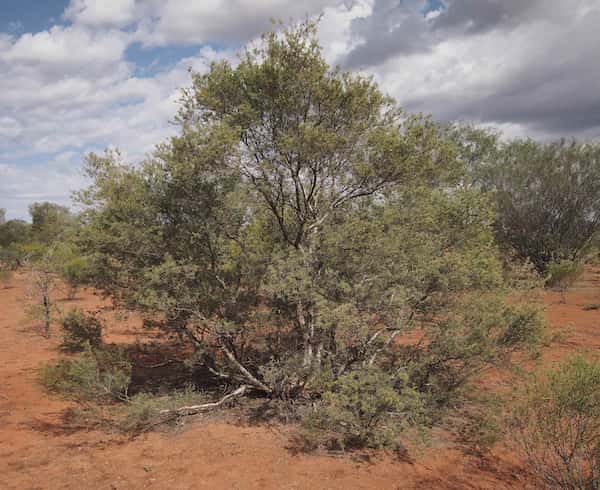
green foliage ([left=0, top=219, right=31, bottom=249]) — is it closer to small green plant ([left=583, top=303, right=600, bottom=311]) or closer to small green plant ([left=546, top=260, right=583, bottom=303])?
small green plant ([left=546, top=260, right=583, bottom=303])

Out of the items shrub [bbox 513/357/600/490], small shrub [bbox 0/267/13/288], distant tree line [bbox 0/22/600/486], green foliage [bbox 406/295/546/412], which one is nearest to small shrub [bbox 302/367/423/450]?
distant tree line [bbox 0/22/600/486]

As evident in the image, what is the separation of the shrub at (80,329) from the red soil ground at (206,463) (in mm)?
1642

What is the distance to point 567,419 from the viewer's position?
5621mm

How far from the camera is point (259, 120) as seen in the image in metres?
7.91

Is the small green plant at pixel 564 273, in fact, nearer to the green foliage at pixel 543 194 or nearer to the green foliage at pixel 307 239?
the green foliage at pixel 543 194

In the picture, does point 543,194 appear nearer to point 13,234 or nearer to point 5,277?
point 5,277

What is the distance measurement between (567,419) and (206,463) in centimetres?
540

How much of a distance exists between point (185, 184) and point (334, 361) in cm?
448

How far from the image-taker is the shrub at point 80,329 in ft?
31.4

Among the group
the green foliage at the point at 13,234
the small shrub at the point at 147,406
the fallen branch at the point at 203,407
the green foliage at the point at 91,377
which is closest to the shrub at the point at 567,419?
the fallen branch at the point at 203,407

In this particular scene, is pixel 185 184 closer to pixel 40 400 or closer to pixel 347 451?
pixel 347 451

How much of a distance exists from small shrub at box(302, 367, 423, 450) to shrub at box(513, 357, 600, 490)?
5.61 ft

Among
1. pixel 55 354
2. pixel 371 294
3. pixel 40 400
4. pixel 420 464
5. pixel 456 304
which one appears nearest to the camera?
pixel 420 464

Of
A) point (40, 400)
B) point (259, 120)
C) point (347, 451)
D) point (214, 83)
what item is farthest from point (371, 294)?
point (40, 400)
